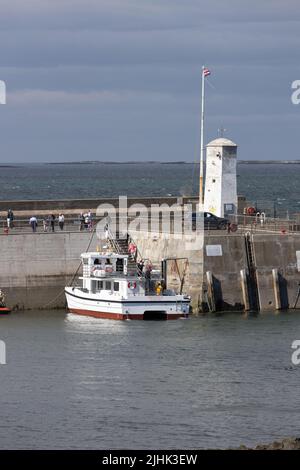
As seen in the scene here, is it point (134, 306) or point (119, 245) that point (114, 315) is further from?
point (119, 245)

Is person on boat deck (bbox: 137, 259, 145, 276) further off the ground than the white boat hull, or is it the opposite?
person on boat deck (bbox: 137, 259, 145, 276)

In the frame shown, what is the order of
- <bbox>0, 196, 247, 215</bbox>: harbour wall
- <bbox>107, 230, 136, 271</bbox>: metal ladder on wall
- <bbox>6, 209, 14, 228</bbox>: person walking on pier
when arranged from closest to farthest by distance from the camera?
<bbox>107, 230, 136, 271</bbox>: metal ladder on wall < <bbox>6, 209, 14, 228</bbox>: person walking on pier < <bbox>0, 196, 247, 215</bbox>: harbour wall

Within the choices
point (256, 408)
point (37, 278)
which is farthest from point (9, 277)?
point (256, 408)

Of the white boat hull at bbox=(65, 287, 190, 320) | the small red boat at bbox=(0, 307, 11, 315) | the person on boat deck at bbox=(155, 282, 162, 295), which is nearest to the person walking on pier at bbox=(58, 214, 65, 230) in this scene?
the white boat hull at bbox=(65, 287, 190, 320)

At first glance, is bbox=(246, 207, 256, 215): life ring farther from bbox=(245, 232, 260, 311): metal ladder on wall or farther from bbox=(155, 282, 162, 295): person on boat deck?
bbox=(155, 282, 162, 295): person on boat deck

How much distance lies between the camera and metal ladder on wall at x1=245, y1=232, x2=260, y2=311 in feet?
192

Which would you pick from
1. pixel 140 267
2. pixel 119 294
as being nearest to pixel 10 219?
pixel 140 267

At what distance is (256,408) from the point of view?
39656 millimetres

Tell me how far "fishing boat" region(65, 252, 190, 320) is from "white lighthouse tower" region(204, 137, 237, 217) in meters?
9.70

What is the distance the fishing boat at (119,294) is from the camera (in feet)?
185

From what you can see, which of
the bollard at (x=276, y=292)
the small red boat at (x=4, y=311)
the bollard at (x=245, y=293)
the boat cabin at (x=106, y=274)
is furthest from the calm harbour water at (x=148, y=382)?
the boat cabin at (x=106, y=274)

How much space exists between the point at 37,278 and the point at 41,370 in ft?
48.5

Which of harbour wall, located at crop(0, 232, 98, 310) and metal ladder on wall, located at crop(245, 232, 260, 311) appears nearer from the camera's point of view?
metal ladder on wall, located at crop(245, 232, 260, 311)

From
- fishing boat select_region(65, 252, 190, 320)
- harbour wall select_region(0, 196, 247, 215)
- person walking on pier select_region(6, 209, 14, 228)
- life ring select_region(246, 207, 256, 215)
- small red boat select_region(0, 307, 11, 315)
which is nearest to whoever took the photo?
fishing boat select_region(65, 252, 190, 320)
